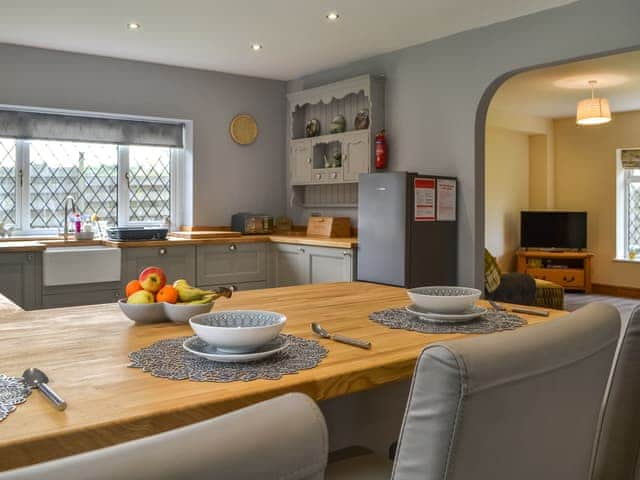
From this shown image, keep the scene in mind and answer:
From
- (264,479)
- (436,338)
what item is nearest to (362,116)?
(436,338)

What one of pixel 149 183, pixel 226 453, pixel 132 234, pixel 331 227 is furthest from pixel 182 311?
pixel 149 183

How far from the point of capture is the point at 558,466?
0.97 m

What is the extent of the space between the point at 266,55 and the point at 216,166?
1.21 m

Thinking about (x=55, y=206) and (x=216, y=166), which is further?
(x=216, y=166)

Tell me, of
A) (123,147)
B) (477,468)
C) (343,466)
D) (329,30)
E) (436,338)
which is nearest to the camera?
(477,468)

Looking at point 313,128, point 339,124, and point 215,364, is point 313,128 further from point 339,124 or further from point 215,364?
point 215,364

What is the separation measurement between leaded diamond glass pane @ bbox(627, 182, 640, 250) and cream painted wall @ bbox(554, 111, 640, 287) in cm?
25

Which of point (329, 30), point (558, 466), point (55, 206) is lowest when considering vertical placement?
point (558, 466)

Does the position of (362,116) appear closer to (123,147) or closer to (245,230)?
(245,230)

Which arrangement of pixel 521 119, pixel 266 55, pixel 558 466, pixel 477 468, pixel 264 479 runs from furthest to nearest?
1. pixel 521 119
2. pixel 266 55
3. pixel 558 466
4. pixel 477 468
5. pixel 264 479

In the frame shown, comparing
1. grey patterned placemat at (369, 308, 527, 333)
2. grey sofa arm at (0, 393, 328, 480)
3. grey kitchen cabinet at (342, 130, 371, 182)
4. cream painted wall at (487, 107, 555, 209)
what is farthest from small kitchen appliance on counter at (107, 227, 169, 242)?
cream painted wall at (487, 107, 555, 209)

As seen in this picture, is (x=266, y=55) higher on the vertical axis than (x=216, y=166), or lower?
higher

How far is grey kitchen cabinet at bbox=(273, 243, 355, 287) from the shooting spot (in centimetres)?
470

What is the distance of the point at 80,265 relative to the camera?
4.46m
